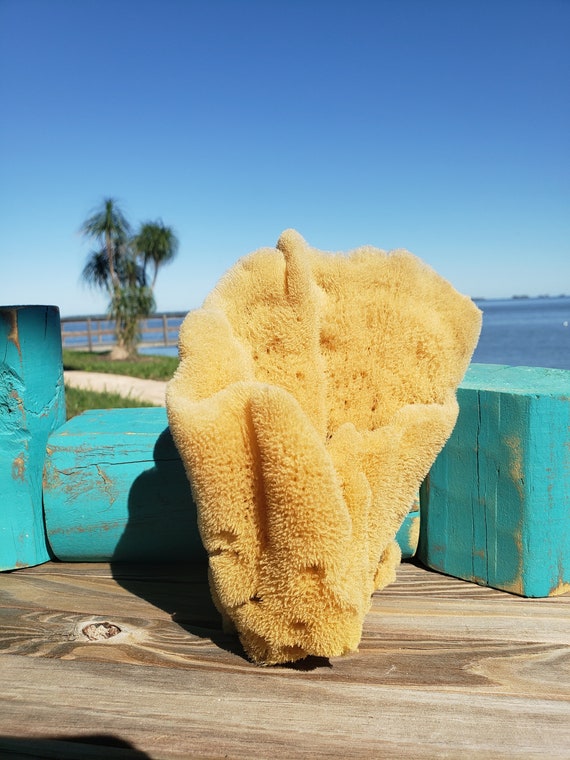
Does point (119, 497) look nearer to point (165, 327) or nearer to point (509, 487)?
point (509, 487)

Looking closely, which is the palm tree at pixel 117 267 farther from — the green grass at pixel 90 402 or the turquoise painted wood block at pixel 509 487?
the turquoise painted wood block at pixel 509 487

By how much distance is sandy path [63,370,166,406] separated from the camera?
303 inches

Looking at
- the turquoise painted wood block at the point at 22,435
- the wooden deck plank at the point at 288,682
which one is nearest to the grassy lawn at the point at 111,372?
the turquoise painted wood block at the point at 22,435

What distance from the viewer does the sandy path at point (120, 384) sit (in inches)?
303

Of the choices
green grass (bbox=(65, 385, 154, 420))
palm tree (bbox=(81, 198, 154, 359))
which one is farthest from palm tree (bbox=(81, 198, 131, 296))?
green grass (bbox=(65, 385, 154, 420))

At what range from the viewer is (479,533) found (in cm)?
172

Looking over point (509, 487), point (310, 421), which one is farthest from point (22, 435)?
point (509, 487)

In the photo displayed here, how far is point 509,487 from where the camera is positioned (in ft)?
5.38

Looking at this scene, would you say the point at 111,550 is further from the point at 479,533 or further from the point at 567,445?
the point at 567,445

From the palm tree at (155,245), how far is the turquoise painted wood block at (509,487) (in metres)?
16.0

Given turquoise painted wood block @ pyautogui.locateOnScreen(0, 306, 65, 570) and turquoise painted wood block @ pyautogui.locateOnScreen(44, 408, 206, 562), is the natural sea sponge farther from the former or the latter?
turquoise painted wood block @ pyautogui.locateOnScreen(0, 306, 65, 570)

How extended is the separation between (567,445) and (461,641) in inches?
25.6

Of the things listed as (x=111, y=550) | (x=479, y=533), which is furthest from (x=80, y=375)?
(x=479, y=533)

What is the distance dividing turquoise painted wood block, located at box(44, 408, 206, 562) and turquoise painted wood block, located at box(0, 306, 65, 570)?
0.05 meters
